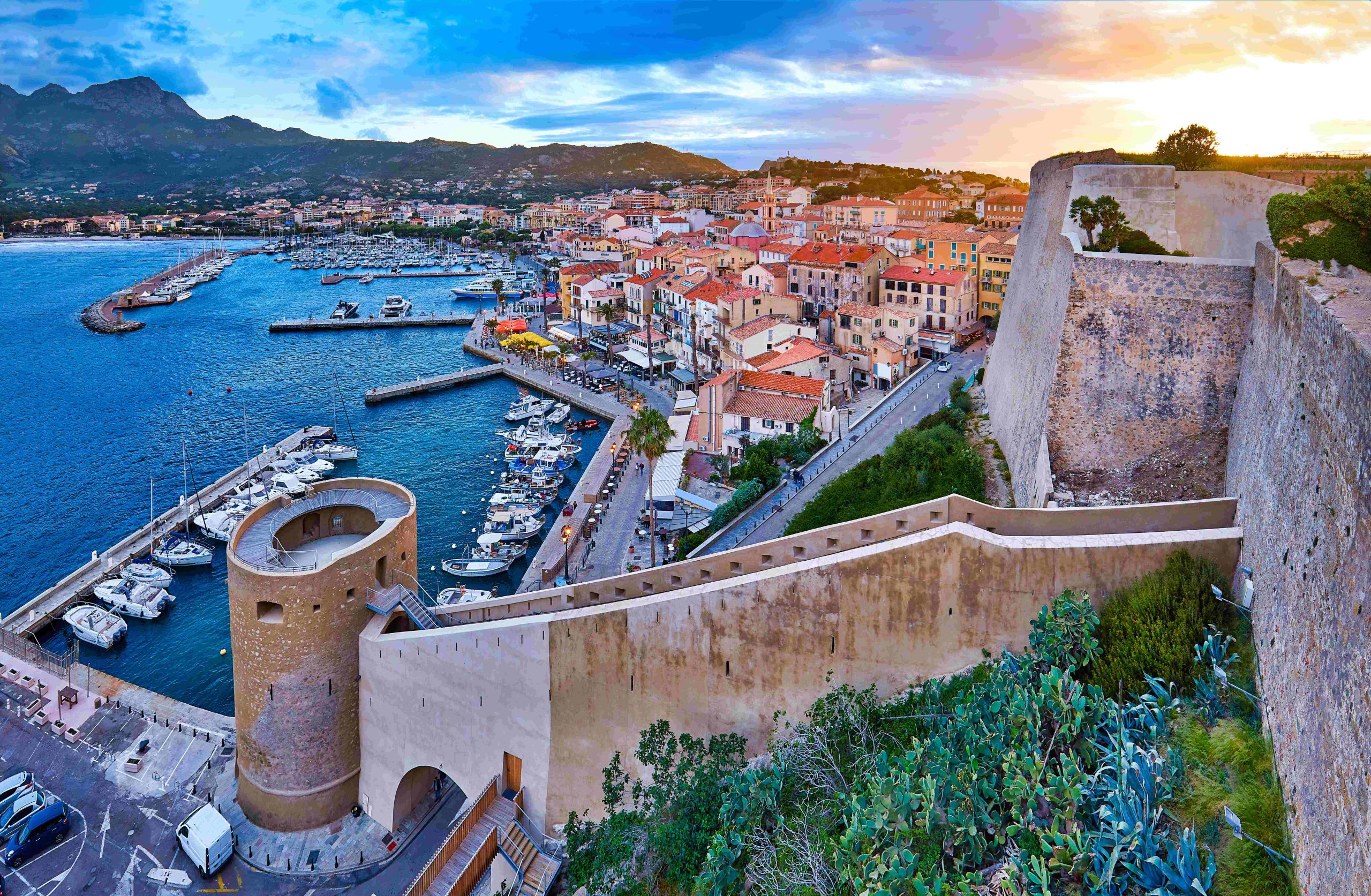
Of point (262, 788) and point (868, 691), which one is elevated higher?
point (868, 691)

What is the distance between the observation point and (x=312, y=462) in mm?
40656

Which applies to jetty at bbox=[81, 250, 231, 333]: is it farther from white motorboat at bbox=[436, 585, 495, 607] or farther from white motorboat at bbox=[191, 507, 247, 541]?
white motorboat at bbox=[436, 585, 495, 607]

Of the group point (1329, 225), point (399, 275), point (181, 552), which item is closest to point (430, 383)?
point (181, 552)

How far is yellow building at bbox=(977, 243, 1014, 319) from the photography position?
49625mm

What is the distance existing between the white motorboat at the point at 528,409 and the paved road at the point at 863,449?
19.7 meters

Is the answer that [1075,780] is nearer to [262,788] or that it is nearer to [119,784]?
[262,788]

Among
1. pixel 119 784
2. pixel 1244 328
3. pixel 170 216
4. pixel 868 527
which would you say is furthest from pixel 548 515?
pixel 170 216

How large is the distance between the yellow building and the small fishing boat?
5315cm

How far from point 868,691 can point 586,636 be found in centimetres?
482

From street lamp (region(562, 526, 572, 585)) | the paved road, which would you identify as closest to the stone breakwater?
street lamp (region(562, 526, 572, 585))

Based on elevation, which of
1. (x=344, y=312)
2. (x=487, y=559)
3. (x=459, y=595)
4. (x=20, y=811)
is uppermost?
(x=344, y=312)

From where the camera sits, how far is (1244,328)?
14.2 metres

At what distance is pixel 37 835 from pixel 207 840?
11.5 feet

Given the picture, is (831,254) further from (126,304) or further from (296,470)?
(126,304)
